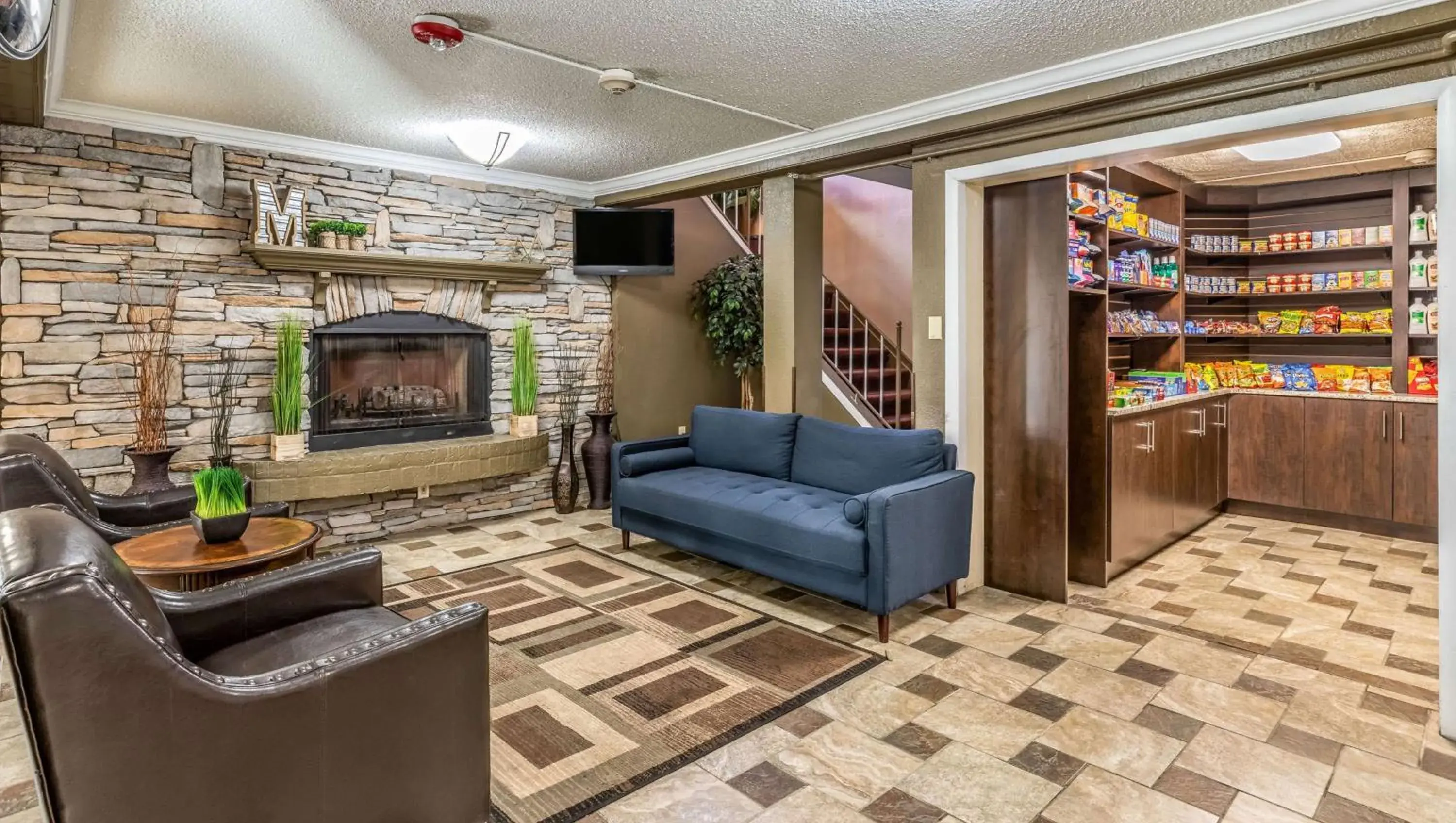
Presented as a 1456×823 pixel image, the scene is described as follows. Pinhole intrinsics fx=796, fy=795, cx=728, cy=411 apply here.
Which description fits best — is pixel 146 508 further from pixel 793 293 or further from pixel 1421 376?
pixel 1421 376

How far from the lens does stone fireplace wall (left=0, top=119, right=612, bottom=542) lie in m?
3.94

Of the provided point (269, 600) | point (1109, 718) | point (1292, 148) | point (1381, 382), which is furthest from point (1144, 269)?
point (269, 600)

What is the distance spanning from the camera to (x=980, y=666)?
3104 millimetres

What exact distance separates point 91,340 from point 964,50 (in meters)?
4.45

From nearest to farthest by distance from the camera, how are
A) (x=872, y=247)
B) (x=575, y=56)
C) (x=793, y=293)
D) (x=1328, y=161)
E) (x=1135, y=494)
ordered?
(x=575, y=56)
(x=1135, y=494)
(x=793, y=293)
(x=1328, y=161)
(x=872, y=247)

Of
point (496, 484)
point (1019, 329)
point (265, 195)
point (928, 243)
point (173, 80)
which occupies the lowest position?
point (496, 484)

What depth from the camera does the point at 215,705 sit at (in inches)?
59.7

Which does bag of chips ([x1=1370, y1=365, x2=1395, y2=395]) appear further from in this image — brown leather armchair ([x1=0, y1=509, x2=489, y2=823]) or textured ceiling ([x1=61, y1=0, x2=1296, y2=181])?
brown leather armchair ([x1=0, y1=509, x2=489, y2=823])

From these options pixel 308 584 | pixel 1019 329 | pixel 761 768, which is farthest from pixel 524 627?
pixel 1019 329

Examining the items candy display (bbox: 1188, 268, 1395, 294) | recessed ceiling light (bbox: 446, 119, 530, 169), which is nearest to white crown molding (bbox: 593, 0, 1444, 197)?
recessed ceiling light (bbox: 446, 119, 530, 169)

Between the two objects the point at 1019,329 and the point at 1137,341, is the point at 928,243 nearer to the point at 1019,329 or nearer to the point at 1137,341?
the point at 1019,329

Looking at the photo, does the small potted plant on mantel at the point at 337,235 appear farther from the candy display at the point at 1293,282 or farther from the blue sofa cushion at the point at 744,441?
the candy display at the point at 1293,282

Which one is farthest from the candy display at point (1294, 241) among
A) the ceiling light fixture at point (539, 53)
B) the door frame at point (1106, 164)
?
the ceiling light fixture at point (539, 53)

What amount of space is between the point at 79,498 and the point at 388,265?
87.4 inches
